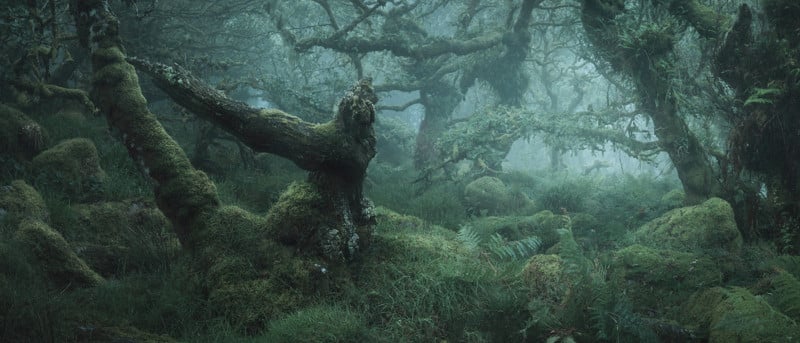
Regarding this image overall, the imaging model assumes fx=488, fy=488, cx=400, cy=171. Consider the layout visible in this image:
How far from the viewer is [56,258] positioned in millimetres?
5246

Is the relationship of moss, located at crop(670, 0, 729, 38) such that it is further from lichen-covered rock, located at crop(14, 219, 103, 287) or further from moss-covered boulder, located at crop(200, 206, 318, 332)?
lichen-covered rock, located at crop(14, 219, 103, 287)

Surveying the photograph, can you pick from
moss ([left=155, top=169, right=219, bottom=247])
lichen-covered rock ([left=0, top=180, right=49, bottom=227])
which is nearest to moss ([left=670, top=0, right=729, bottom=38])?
moss ([left=155, top=169, right=219, bottom=247])

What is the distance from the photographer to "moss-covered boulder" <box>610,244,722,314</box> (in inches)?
195

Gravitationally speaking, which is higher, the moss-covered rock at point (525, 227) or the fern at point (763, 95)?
the fern at point (763, 95)

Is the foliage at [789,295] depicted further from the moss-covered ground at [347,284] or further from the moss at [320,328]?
the moss at [320,328]

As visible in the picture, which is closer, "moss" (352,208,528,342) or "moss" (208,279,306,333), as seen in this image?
"moss" (352,208,528,342)

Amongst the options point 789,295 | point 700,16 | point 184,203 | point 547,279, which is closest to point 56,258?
point 184,203

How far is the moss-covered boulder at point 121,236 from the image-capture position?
5.77 m

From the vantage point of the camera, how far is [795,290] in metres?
3.56

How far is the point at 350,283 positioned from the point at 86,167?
19.3 feet

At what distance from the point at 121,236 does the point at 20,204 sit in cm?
123

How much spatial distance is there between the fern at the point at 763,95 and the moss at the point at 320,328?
612cm

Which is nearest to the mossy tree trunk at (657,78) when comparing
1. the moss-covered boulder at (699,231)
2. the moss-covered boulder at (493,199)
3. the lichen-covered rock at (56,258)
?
the moss-covered boulder at (699,231)

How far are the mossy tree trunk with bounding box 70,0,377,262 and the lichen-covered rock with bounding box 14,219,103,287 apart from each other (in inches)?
39.5
